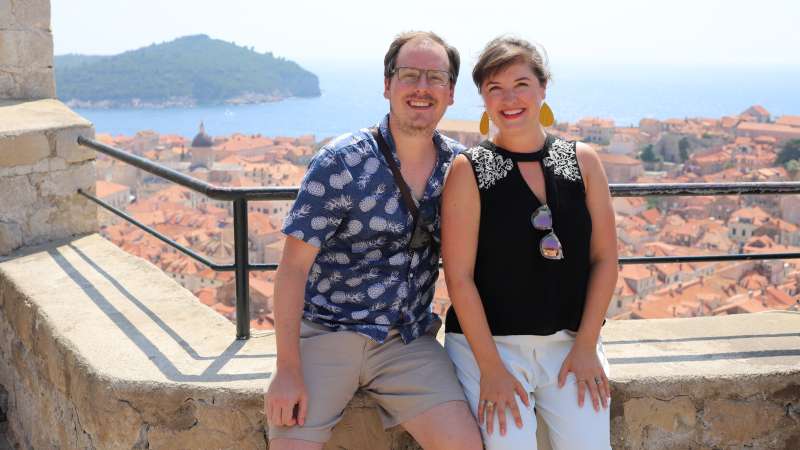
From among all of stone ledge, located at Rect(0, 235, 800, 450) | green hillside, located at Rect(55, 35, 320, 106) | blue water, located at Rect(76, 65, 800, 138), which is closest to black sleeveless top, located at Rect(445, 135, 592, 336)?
stone ledge, located at Rect(0, 235, 800, 450)

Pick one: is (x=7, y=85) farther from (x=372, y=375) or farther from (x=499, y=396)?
(x=499, y=396)

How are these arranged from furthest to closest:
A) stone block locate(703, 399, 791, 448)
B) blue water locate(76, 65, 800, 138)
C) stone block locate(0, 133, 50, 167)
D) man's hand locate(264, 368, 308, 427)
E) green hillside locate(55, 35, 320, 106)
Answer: green hillside locate(55, 35, 320, 106) < blue water locate(76, 65, 800, 138) < stone block locate(0, 133, 50, 167) < stone block locate(703, 399, 791, 448) < man's hand locate(264, 368, 308, 427)

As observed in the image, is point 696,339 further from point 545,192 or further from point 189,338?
point 189,338

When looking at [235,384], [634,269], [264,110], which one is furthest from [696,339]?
[264,110]

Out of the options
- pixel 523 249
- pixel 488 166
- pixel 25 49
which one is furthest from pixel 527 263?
pixel 25 49

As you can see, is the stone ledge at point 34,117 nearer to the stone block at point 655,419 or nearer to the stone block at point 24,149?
the stone block at point 24,149

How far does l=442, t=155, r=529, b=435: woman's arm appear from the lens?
1778 mm

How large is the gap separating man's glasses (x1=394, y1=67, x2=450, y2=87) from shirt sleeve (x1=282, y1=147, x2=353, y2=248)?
255 mm

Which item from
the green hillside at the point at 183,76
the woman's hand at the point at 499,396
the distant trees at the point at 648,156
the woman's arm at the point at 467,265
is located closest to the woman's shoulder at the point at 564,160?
the woman's arm at the point at 467,265

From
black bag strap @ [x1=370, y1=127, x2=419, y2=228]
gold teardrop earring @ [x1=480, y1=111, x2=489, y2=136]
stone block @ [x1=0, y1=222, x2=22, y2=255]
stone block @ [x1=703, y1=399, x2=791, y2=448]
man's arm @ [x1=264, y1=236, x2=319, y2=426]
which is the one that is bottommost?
stone block @ [x1=703, y1=399, x2=791, y2=448]

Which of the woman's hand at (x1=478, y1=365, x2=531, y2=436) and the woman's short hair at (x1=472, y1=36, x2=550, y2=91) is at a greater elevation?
the woman's short hair at (x1=472, y1=36, x2=550, y2=91)

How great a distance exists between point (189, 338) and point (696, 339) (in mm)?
1641

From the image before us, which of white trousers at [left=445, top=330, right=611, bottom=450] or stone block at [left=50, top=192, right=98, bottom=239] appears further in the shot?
stone block at [left=50, top=192, right=98, bottom=239]

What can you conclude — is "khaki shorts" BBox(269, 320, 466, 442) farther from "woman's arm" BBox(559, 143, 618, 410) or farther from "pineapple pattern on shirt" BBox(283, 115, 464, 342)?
"woman's arm" BBox(559, 143, 618, 410)
